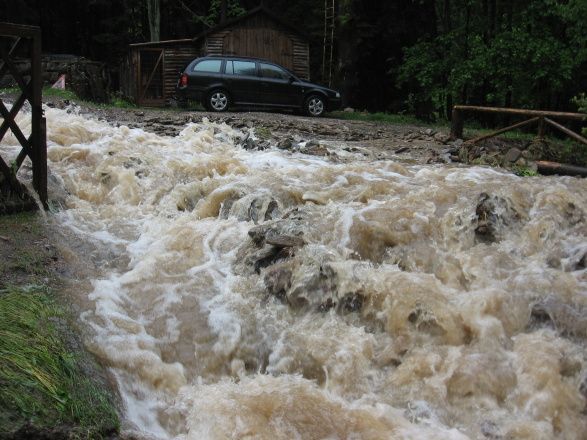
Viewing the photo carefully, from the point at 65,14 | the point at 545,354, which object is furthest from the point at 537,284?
the point at 65,14

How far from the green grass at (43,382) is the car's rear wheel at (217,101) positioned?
14337 mm

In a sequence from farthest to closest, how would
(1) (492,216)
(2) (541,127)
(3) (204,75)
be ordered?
(3) (204,75) → (2) (541,127) → (1) (492,216)

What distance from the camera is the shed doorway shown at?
23781 mm

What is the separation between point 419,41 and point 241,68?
858cm

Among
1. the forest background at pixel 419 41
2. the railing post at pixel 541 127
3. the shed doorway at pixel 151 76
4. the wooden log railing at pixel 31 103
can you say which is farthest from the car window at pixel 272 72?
the wooden log railing at pixel 31 103

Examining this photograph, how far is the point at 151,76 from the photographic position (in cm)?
2372

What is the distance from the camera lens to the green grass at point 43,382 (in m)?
3.65

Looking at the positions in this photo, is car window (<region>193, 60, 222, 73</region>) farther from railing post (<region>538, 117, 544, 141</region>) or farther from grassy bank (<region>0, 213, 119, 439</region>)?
grassy bank (<region>0, 213, 119, 439</region>)

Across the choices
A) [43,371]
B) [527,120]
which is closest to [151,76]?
[527,120]

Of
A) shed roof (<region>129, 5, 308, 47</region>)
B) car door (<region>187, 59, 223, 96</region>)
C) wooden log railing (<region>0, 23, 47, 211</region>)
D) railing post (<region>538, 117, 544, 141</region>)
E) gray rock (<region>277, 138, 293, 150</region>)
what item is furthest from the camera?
shed roof (<region>129, 5, 308, 47</region>)

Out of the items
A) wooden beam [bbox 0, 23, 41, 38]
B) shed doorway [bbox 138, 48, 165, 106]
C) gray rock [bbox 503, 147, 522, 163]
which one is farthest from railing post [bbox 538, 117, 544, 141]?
shed doorway [bbox 138, 48, 165, 106]

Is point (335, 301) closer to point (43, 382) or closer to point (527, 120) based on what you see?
point (43, 382)

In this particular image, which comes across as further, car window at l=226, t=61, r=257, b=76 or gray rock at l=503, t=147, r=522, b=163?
car window at l=226, t=61, r=257, b=76

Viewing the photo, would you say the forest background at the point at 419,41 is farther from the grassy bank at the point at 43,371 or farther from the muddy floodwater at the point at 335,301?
the grassy bank at the point at 43,371
